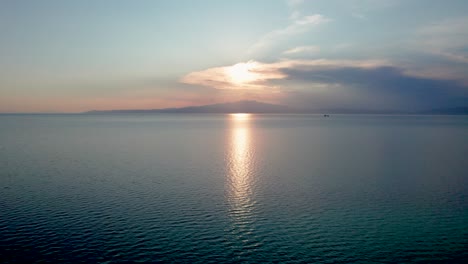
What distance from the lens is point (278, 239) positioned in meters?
43.9

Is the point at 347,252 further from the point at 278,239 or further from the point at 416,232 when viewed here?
the point at 416,232

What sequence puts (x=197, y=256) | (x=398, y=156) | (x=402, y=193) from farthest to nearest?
(x=398, y=156), (x=402, y=193), (x=197, y=256)

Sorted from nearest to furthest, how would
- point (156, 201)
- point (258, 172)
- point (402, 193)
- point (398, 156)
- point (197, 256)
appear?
point (197, 256) → point (156, 201) → point (402, 193) → point (258, 172) → point (398, 156)

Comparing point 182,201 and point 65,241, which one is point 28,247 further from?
point 182,201

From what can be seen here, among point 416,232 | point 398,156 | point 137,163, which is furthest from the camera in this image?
point 398,156

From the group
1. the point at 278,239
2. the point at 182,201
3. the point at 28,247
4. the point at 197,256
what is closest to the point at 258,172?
the point at 182,201

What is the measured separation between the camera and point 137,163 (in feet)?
337

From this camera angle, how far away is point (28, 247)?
131 feet

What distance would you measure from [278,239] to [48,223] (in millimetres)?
30228

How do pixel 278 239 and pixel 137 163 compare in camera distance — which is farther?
pixel 137 163

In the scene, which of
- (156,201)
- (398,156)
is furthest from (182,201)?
(398,156)

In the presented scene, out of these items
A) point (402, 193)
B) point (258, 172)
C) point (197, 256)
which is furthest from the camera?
point (258, 172)

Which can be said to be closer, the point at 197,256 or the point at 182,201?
the point at 197,256

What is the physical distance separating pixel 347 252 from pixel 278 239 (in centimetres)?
810
